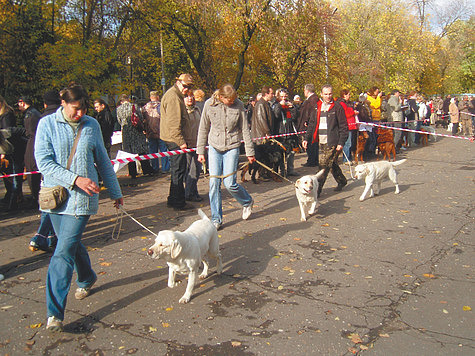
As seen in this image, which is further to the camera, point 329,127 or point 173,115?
A: point 329,127

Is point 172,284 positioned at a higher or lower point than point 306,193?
lower

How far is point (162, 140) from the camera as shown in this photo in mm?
8680

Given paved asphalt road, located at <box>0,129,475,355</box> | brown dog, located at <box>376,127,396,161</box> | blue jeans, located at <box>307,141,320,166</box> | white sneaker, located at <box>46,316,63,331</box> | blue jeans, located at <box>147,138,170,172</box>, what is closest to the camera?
paved asphalt road, located at <box>0,129,475,355</box>

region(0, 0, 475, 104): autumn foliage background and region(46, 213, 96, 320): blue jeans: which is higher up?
region(0, 0, 475, 104): autumn foliage background

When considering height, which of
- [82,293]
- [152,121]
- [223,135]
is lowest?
[82,293]

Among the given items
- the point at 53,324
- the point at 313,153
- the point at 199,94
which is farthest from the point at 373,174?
the point at 53,324

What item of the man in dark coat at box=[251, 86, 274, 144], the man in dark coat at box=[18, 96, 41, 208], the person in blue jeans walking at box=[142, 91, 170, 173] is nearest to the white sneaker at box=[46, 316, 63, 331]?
the man in dark coat at box=[18, 96, 41, 208]

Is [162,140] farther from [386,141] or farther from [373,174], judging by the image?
[386,141]

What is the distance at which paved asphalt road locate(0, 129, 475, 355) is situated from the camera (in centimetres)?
353

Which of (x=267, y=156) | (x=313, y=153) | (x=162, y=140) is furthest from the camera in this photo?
(x=313, y=153)

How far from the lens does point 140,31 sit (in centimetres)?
2241

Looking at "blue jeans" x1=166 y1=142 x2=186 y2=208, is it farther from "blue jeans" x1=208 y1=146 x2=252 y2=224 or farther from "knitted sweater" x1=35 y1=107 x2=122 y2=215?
"knitted sweater" x1=35 y1=107 x2=122 y2=215

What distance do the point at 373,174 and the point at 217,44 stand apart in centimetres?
1797

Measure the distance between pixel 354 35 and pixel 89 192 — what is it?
4301 centimetres
